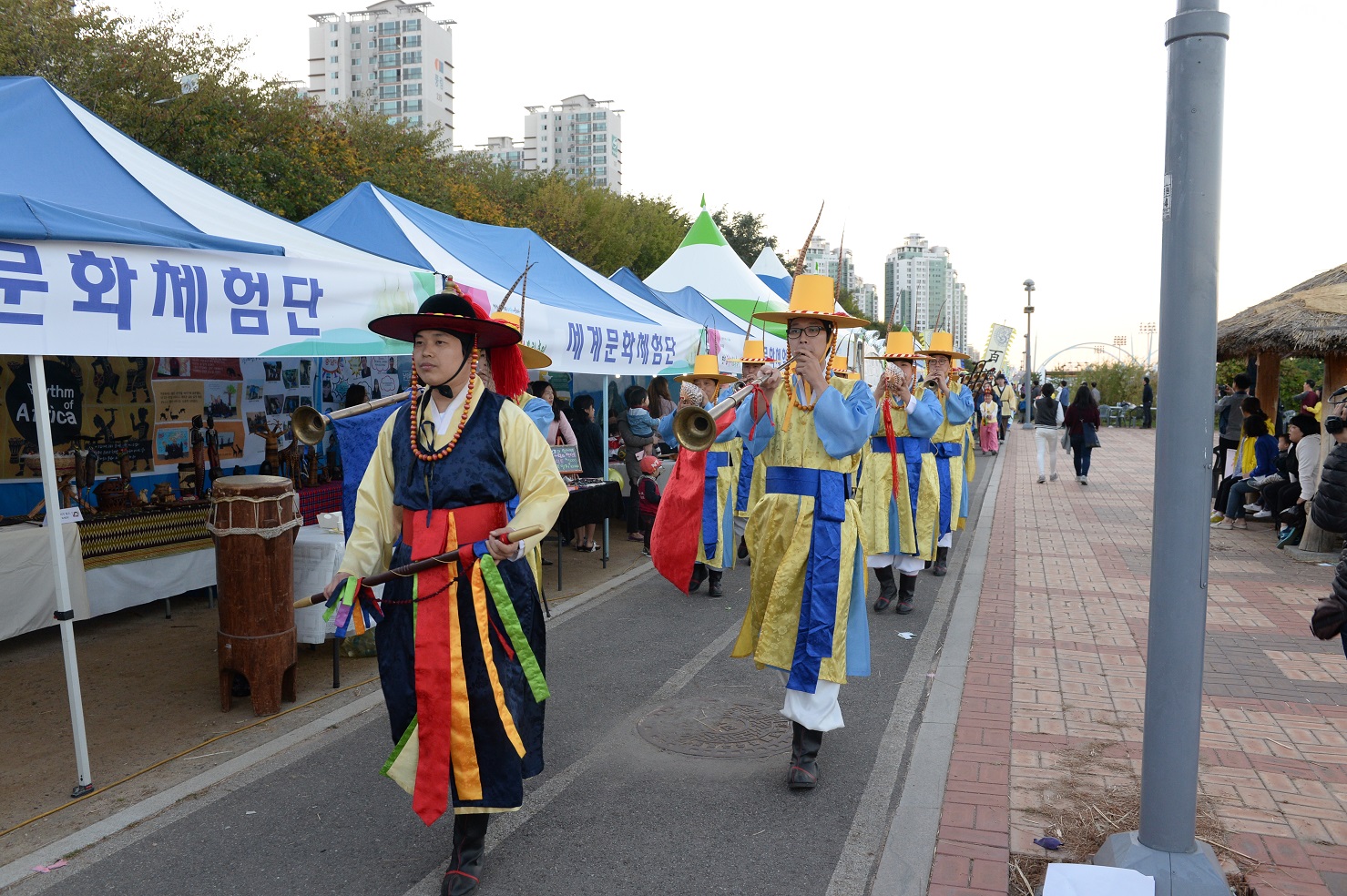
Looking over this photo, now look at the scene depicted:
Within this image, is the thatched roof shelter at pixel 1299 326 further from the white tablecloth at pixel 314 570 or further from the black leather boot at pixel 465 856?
the black leather boot at pixel 465 856

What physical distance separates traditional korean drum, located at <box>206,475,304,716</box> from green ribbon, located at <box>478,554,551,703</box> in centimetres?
215

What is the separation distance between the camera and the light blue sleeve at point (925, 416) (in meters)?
6.70

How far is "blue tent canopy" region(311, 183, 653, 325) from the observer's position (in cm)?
748

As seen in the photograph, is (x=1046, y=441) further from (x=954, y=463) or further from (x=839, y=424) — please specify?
(x=839, y=424)

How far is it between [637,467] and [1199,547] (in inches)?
295

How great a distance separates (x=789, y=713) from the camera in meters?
4.09

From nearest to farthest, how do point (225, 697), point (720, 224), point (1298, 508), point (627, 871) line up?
point (627, 871) → point (225, 697) → point (1298, 508) → point (720, 224)

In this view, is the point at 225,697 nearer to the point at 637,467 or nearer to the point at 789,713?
Answer: the point at 789,713

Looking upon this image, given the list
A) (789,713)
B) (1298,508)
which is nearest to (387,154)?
(1298,508)

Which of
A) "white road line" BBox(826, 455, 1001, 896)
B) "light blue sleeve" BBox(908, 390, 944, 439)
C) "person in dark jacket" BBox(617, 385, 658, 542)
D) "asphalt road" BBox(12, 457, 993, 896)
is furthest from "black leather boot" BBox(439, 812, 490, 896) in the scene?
"person in dark jacket" BBox(617, 385, 658, 542)

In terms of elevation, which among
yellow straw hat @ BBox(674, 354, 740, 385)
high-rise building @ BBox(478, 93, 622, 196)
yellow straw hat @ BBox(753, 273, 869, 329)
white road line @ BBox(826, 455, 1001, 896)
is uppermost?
high-rise building @ BBox(478, 93, 622, 196)

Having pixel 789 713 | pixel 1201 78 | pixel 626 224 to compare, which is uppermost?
pixel 626 224

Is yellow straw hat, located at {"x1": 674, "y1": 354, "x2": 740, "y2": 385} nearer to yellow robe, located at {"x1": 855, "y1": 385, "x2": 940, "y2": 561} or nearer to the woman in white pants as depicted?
yellow robe, located at {"x1": 855, "y1": 385, "x2": 940, "y2": 561}

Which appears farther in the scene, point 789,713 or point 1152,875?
point 789,713
